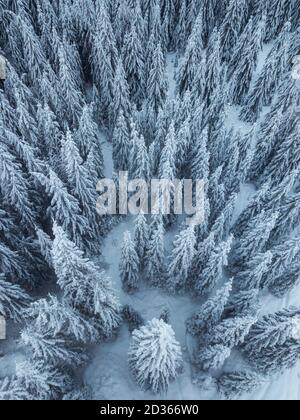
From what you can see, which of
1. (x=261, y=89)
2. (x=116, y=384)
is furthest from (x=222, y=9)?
(x=116, y=384)

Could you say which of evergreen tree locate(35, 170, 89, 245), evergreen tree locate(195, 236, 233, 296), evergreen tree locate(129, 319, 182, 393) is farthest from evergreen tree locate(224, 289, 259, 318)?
evergreen tree locate(35, 170, 89, 245)

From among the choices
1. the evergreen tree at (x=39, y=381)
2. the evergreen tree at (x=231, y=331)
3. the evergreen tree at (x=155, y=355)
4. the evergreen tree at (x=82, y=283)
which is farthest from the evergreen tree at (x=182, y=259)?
the evergreen tree at (x=39, y=381)

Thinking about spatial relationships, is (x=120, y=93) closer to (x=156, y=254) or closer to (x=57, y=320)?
(x=156, y=254)

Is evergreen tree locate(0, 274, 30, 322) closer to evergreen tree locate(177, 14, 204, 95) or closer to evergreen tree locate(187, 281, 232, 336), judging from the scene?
evergreen tree locate(187, 281, 232, 336)

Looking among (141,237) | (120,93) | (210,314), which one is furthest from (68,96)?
(210,314)

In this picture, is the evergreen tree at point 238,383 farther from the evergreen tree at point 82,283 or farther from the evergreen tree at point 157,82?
the evergreen tree at point 157,82
